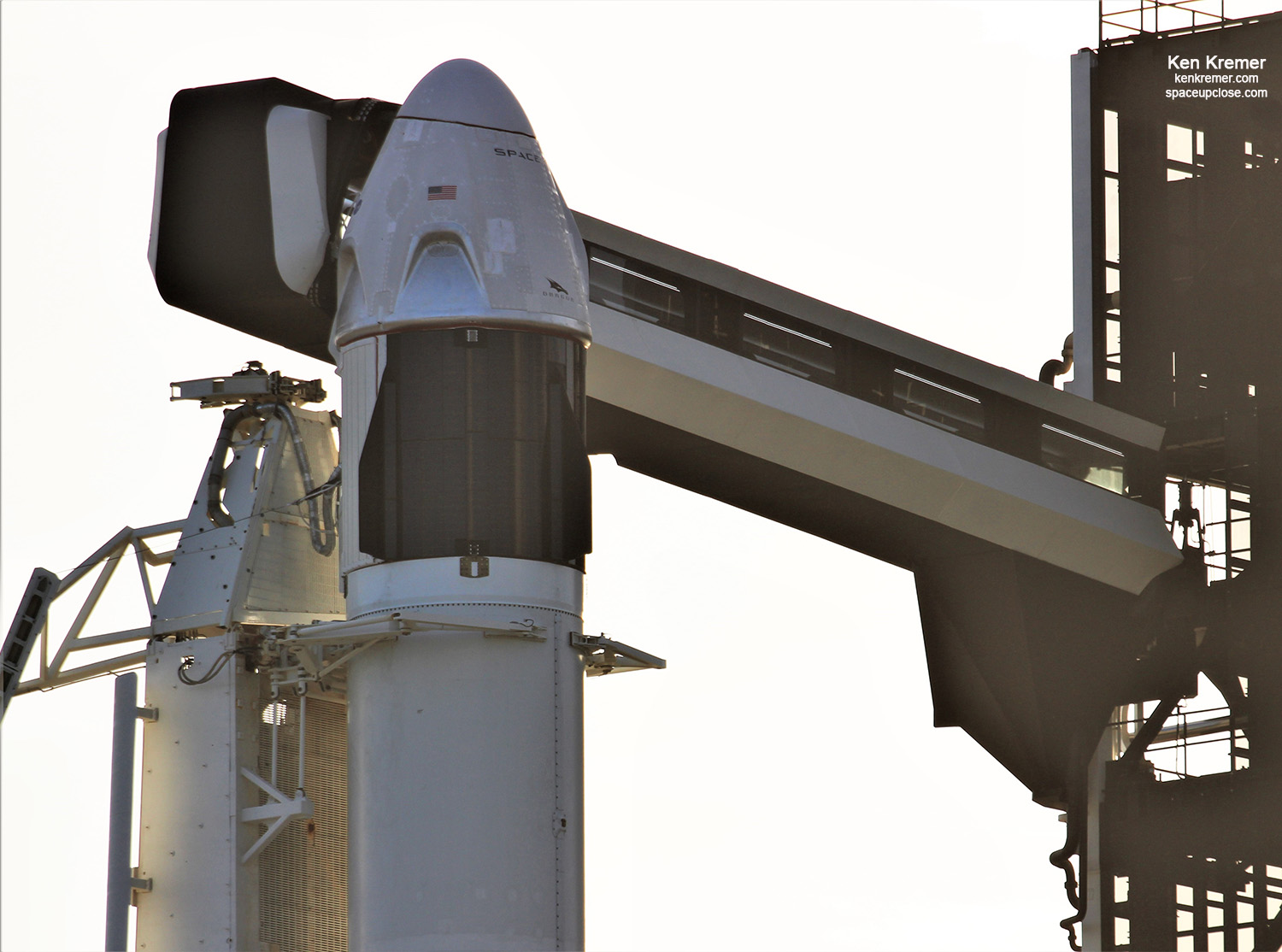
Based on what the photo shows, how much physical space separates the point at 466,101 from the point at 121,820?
790 cm

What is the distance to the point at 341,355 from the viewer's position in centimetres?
2864

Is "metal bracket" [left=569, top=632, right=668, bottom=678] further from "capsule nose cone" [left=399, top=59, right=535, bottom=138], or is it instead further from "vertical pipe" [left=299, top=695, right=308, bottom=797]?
"capsule nose cone" [left=399, top=59, right=535, bottom=138]

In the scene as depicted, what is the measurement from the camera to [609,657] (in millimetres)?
28391

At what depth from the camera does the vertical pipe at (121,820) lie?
27938mm

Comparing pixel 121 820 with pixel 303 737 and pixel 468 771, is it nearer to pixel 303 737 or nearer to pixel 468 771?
pixel 303 737

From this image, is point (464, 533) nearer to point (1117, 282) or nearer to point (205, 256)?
point (205, 256)

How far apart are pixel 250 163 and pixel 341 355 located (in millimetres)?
3267

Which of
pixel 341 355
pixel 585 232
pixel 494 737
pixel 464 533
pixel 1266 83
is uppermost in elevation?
→ pixel 1266 83

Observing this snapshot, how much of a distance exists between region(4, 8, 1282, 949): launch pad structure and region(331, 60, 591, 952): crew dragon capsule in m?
0.04

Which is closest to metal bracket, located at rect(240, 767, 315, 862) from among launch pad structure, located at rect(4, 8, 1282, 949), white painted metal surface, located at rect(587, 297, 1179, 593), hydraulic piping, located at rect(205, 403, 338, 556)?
launch pad structure, located at rect(4, 8, 1282, 949)

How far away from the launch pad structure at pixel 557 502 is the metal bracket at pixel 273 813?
0.13 feet

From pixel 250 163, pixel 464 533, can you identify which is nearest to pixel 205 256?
pixel 250 163

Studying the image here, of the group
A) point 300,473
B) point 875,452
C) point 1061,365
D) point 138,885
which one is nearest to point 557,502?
point 300,473

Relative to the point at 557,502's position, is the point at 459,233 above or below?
above
